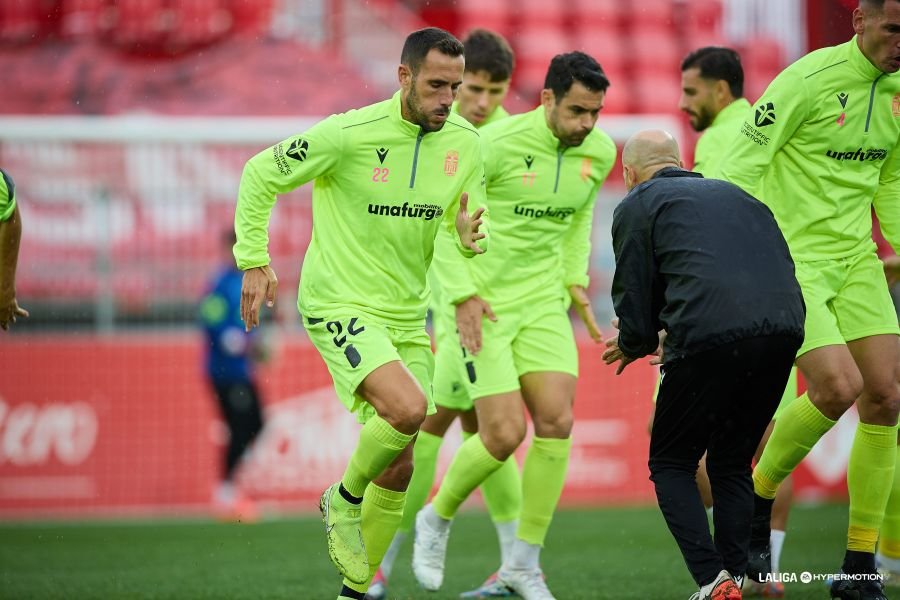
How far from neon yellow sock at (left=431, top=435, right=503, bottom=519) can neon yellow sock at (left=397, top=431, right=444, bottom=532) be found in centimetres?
29

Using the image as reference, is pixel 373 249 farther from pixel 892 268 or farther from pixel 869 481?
pixel 892 268

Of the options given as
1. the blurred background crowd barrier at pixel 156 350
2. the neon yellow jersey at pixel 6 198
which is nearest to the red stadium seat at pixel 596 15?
the blurred background crowd barrier at pixel 156 350

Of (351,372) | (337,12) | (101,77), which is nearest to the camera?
(351,372)

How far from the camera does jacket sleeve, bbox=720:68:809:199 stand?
237 inches

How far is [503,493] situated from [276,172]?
2.69 metres

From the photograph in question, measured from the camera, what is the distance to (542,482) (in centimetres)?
681

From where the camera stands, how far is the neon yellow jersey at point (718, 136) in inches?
284

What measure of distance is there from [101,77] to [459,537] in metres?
8.89

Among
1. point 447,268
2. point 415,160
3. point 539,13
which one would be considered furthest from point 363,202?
point 539,13

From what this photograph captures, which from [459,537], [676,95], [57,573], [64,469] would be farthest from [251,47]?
[57,573]

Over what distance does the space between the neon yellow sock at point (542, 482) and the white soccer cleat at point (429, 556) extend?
0.57m

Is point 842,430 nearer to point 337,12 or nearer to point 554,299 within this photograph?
point 554,299

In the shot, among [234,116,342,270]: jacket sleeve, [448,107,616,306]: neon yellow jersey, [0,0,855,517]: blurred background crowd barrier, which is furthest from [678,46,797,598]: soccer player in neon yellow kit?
[0,0,855,517]: blurred background crowd barrier

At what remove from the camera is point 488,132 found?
281 inches
